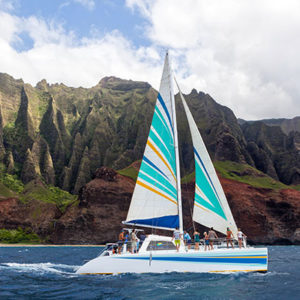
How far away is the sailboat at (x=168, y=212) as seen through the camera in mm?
20266

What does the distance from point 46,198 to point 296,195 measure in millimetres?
79929

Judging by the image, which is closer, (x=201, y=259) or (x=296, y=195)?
(x=201, y=259)

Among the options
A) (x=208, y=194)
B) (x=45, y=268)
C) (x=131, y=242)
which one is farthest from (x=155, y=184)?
(x=45, y=268)

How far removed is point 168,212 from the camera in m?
23.2

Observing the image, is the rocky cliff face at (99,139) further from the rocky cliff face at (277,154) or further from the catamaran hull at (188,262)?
the catamaran hull at (188,262)

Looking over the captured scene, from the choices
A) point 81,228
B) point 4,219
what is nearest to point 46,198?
point 4,219

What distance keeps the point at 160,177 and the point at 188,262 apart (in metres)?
6.24

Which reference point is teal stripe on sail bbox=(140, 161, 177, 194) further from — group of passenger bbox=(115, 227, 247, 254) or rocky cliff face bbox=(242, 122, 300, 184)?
rocky cliff face bbox=(242, 122, 300, 184)

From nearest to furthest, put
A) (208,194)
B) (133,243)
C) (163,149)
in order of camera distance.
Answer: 1. (133,243)
2. (208,194)
3. (163,149)

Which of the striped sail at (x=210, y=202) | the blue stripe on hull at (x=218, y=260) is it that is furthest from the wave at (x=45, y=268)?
the striped sail at (x=210, y=202)

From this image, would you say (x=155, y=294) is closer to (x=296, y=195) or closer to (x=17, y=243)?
(x=17, y=243)

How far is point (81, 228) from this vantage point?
94.6m

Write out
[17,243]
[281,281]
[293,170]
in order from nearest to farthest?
Answer: [281,281], [17,243], [293,170]

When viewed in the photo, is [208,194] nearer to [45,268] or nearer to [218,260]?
[218,260]
